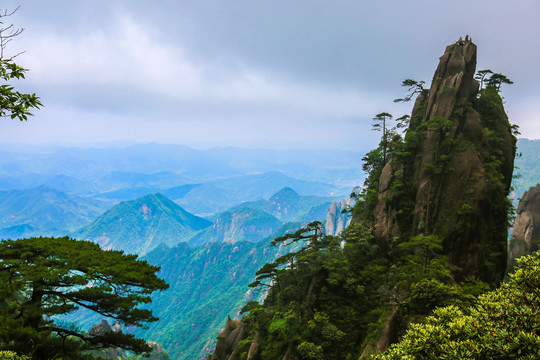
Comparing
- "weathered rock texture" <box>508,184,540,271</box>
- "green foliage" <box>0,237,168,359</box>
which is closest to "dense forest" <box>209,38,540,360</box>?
"green foliage" <box>0,237,168,359</box>

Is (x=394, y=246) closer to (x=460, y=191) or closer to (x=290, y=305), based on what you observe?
(x=460, y=191)

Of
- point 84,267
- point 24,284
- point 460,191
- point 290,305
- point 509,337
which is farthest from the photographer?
point 290,305

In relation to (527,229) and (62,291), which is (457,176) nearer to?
(62,291)

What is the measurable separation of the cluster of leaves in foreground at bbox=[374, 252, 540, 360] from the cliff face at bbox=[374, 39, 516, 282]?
17.9 metres

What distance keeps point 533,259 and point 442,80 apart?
2972 centimetres

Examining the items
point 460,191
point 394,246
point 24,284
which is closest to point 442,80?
point 460,191

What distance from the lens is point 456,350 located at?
659cm

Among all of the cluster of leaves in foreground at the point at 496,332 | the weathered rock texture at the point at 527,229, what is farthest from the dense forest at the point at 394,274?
the weathered rock texture at the point at 527,229

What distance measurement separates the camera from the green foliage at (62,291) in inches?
368

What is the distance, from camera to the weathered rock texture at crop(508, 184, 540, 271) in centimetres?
4953

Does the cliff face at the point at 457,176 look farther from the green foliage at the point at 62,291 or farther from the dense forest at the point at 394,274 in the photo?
the green foliage at the point at 62,291

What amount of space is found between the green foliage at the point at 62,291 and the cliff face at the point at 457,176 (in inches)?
953

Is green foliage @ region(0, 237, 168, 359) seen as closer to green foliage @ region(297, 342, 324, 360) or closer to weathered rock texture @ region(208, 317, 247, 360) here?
green foliage @ region(297, 342, 324, 360)

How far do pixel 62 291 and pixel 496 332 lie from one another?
15.7m
